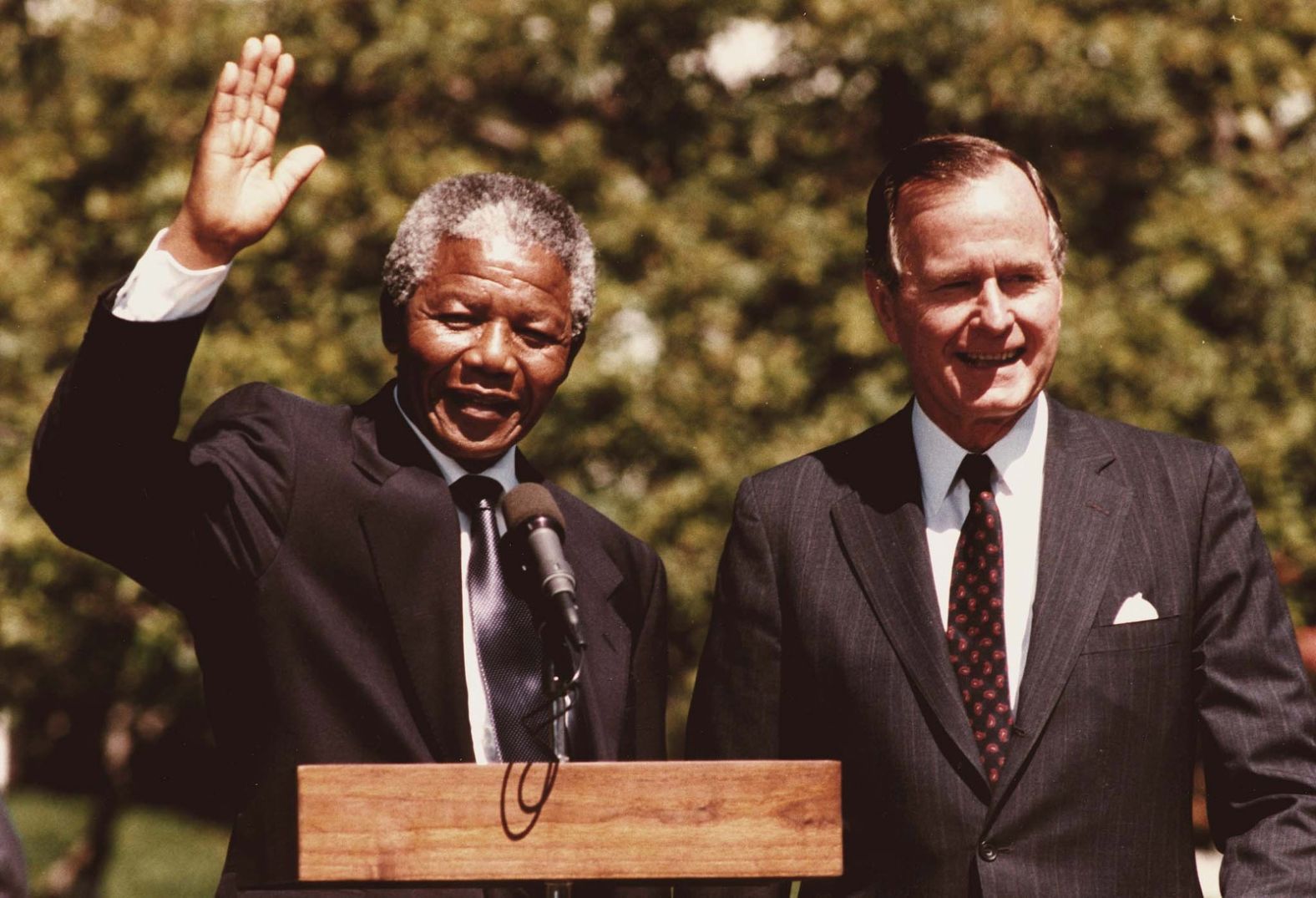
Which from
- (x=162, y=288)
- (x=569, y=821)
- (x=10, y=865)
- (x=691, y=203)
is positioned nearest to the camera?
(x=10, y=865)

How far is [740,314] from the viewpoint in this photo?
841 cm

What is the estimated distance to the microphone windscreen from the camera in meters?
3.58

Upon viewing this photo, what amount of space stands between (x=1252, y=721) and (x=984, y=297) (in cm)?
94

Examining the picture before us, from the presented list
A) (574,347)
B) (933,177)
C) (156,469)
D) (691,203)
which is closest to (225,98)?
(156,469)

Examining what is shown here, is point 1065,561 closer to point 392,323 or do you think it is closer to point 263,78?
point 392,323

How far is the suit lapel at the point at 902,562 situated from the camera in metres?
3.97

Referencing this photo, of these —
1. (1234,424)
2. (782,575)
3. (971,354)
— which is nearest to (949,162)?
(971,354)

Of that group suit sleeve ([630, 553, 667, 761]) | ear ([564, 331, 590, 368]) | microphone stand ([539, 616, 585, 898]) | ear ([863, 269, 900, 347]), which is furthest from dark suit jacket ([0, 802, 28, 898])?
ear ([863, 269, 900, 347])

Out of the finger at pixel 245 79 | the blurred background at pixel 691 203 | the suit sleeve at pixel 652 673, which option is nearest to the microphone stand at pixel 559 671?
the suit sleeve at pixel 652 673

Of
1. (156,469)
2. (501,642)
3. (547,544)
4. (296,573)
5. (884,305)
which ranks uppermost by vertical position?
(884,305)

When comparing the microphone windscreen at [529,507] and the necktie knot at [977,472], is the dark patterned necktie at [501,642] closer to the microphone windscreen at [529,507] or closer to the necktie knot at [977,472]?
the microphone windscreen at [529,507]

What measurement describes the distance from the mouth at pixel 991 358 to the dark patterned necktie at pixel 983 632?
259mm

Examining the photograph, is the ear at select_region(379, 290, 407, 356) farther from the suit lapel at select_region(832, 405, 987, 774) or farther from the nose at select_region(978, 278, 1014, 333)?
the nose at select_region(978, 278, 1014, 333)

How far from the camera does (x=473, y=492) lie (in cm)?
436
